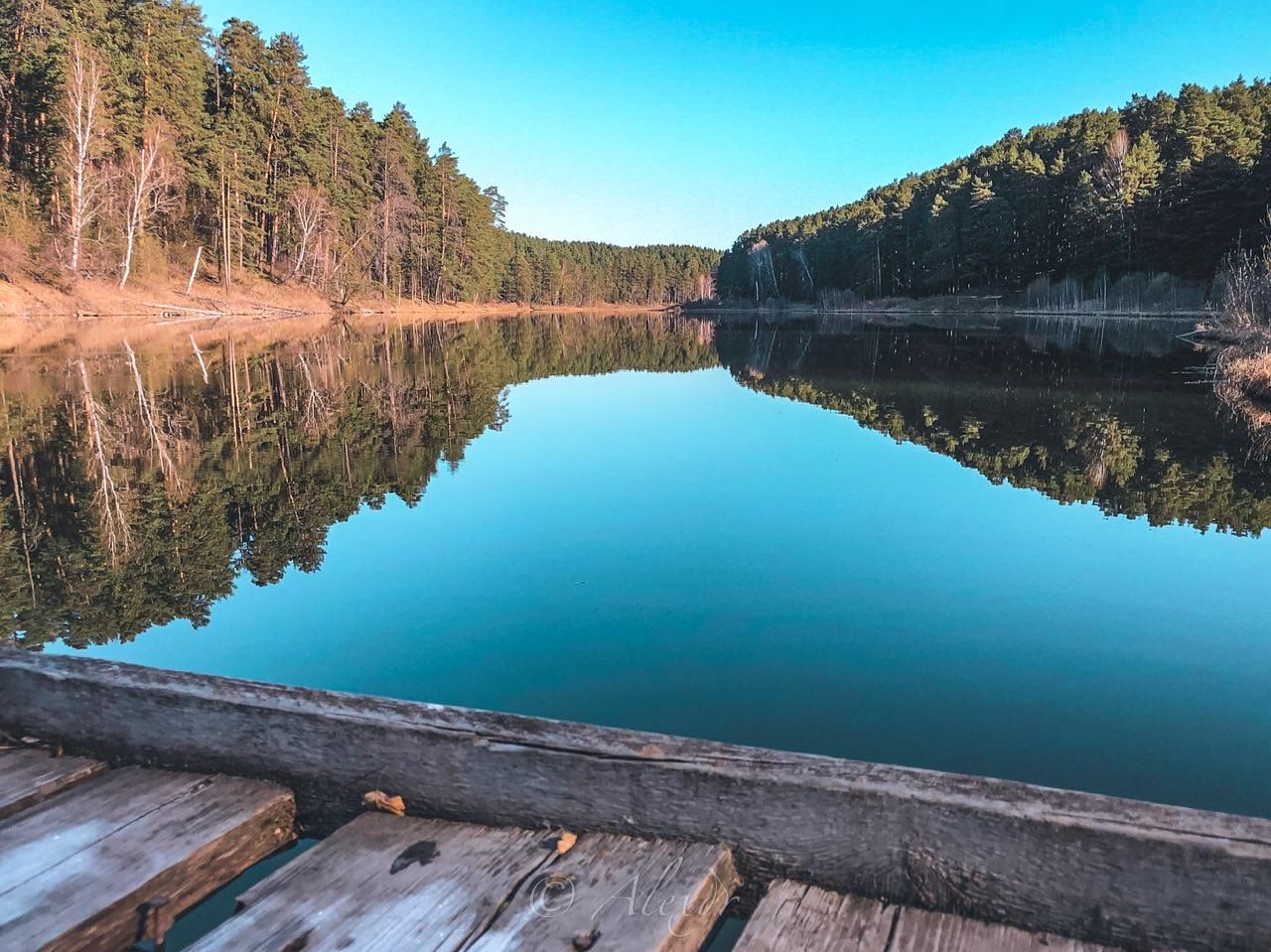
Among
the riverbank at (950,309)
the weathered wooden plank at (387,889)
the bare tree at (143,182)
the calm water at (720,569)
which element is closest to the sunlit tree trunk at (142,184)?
Result: the bare tree at (143,182)

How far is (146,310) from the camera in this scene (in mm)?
43625

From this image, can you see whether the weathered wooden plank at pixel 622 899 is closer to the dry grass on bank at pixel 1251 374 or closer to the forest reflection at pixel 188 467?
the forest reflection at pixel 188 467

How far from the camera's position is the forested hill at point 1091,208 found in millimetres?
56125

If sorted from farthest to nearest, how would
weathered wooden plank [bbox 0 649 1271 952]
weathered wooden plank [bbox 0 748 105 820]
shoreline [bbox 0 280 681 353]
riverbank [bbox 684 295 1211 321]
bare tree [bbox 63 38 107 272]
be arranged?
1. riverbank [bbox 684 295 1211 321]
2. bare tree [bbox 63 38 107 272]
3. shoreline [bbox 0 280 681 353]
4. weathered wooden plank [bbox 0 748 105 820]
5. weathered wooden plank [bbox 0 649 1271 952]

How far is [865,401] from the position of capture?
18.4 meters

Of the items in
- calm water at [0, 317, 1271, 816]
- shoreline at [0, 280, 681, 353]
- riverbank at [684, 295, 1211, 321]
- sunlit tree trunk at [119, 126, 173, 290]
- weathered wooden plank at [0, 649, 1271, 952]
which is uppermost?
sunlit tree trunk at [119, 126, 173, 290]

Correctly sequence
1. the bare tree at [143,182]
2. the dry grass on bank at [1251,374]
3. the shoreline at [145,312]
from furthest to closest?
the bare tree at [143,182] < the shoreline at [145,312] < the dry grass on bank at [1251,374]

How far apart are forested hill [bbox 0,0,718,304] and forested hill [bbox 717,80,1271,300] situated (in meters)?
49.9

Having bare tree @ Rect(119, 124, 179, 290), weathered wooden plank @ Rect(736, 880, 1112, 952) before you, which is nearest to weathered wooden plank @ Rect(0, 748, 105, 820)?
weathered wooden plank @ Rect(736, 880, 1112, 952)

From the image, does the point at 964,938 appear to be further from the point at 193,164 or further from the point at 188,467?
the point at 193,164

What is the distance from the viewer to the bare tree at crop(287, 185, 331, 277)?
54.3 m

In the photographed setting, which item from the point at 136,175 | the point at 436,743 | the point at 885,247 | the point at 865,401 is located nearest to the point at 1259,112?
the point at 885,247

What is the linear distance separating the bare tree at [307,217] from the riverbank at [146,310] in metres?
2.38

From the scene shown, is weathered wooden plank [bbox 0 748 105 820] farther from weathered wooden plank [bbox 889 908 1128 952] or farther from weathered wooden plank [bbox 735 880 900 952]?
weathered wooden plank [bbox 889 908 1128 952]
